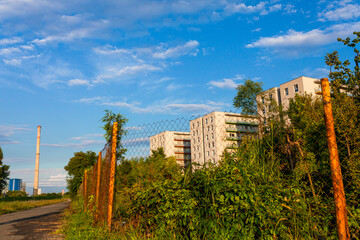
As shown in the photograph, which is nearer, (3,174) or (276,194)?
(276,194)

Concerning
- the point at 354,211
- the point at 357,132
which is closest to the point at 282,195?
the point at 354,211

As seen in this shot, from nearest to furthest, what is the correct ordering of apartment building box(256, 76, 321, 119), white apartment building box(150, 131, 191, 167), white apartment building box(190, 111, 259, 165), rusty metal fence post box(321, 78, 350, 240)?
rusty metal fence post box(321, 78, 350, 240) < apartment building box(256, 76, 321, 119) < white apartment building box(190, 111, 259, 165) < white apartment building box(150, 131, 191, 167)

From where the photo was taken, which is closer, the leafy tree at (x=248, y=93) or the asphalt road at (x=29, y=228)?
the asphalt road at (x=29, y=228)

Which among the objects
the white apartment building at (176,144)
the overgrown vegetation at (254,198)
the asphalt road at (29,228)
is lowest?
the asphalt road at (29,228)

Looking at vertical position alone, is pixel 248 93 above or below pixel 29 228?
above

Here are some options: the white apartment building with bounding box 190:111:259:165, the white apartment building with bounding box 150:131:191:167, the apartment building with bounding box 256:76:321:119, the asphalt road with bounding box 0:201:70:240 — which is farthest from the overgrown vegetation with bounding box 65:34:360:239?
the white apartment building with bounding box 150:131:191:167

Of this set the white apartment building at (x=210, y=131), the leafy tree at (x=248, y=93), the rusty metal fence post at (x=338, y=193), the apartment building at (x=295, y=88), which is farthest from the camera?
the white apartment building at (x=210, y=131)

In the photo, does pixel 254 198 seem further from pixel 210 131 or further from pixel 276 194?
pixel 210 131

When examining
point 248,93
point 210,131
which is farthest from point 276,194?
point 210,131

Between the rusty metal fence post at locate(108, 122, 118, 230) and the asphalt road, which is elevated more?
the rusty metal fence post at locate(108, 122, 118, 230)

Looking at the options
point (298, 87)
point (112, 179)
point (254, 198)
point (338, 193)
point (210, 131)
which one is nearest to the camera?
point (338, 193)

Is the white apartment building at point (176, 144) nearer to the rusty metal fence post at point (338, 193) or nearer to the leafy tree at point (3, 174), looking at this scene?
the leafy tree at point (3, 174)

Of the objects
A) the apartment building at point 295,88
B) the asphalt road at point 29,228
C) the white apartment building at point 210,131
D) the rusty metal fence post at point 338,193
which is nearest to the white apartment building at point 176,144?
the white apartment building at point 210,131

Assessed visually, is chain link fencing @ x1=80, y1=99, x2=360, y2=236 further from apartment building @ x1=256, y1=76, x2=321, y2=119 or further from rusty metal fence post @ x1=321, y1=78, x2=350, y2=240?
apartment building @ x1=256, y1=76, x2=321, y2=119
